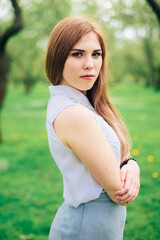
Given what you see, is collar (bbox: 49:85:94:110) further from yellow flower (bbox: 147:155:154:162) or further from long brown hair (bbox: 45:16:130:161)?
yellow flower (bbox: 147:155:154:162)

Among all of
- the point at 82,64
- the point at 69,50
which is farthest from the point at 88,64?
the point at 69,50

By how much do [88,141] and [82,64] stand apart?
48cm

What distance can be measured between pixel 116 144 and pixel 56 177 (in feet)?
13.2

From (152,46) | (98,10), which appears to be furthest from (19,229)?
(152,46)

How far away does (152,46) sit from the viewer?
2834 cm

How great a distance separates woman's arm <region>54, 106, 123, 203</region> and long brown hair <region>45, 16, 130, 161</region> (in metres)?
0.33

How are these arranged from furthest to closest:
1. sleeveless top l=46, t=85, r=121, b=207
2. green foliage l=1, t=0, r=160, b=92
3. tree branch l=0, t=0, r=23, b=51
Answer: green foliage l=1, t=0, r=160, b=92
tree branch l=0, t=0, r=23, b=51
sleeveless top l=46, t=85, r=121, b=207

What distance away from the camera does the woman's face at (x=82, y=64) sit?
1468 millimetres

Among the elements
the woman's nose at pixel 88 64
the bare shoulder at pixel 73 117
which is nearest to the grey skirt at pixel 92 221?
the bare shoulder at pixel 73 117

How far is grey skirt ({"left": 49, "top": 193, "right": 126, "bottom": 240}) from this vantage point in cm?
146

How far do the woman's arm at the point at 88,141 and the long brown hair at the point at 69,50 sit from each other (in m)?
0.33

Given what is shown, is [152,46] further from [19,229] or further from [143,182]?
[19,229]

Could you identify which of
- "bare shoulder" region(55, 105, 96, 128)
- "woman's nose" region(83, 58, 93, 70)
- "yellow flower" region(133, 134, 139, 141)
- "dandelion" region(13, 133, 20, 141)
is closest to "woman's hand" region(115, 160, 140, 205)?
"bare shoulder" region(55, 105, 96, 128)

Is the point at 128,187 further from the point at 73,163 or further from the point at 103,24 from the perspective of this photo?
the point at 103,24
